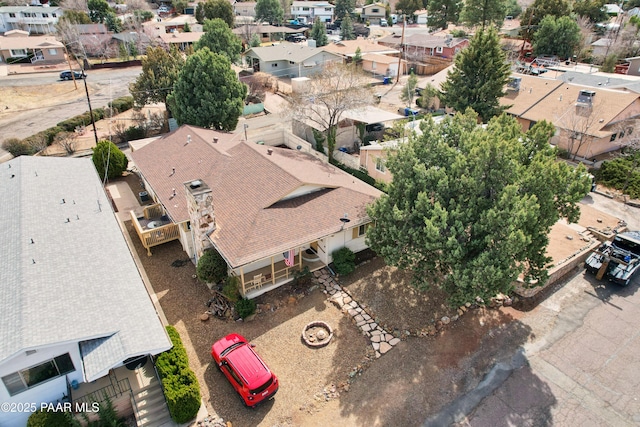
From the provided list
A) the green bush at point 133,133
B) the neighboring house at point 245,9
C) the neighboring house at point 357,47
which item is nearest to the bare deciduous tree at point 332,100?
the green bush at point 133,133

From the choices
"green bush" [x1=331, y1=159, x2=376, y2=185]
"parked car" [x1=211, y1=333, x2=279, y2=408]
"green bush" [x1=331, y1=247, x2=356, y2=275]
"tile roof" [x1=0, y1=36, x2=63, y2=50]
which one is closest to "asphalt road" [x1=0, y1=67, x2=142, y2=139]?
"tile roof" [x1=0, y1=36, x2=63, y2=50]

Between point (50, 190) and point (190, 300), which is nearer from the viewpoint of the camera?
point (190, 300)

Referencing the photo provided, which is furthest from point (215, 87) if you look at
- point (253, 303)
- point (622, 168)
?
point (622, 168)

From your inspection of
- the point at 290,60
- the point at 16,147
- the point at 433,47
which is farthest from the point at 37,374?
the point at 433,47

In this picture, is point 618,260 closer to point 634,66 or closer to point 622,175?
point 622,175

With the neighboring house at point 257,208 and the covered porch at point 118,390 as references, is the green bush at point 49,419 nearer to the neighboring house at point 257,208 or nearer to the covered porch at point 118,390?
the covered porch at point 118,390

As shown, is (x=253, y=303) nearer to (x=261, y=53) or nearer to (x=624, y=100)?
(x=624, y=100)
